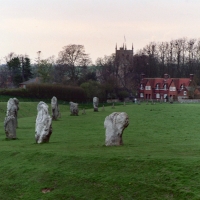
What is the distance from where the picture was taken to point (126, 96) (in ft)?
351

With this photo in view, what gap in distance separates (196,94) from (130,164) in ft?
319

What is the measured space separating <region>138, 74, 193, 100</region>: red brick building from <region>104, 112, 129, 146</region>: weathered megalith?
309 ft

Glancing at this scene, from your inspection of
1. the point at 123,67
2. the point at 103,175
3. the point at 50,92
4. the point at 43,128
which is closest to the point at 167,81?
the point at 123,67

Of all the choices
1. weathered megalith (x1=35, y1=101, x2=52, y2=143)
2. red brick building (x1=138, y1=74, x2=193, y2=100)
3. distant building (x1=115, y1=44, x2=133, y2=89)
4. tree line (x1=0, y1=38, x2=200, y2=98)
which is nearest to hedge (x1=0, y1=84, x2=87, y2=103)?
tree line (x1=0, y1=38, x2=200, y2=98)

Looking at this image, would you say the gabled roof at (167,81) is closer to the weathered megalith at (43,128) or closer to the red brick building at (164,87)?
the red brick building at (164,87)

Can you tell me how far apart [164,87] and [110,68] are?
17.8 m

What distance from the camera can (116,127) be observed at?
62.7 ft

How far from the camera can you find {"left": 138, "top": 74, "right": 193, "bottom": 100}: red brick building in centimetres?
11481

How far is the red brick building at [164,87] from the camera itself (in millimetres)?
114812

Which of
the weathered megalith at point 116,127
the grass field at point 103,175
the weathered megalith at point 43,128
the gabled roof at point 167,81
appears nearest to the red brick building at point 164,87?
the gabled roof at point 167,81

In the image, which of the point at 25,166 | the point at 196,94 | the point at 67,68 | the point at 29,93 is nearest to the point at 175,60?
the point at 196,94

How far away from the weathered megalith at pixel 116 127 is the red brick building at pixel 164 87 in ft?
309

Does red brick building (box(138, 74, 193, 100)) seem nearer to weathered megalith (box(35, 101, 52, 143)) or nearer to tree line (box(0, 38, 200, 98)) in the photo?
tree line (box(0, 38, 200, 98))

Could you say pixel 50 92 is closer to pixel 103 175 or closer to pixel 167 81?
pixel 167 81
